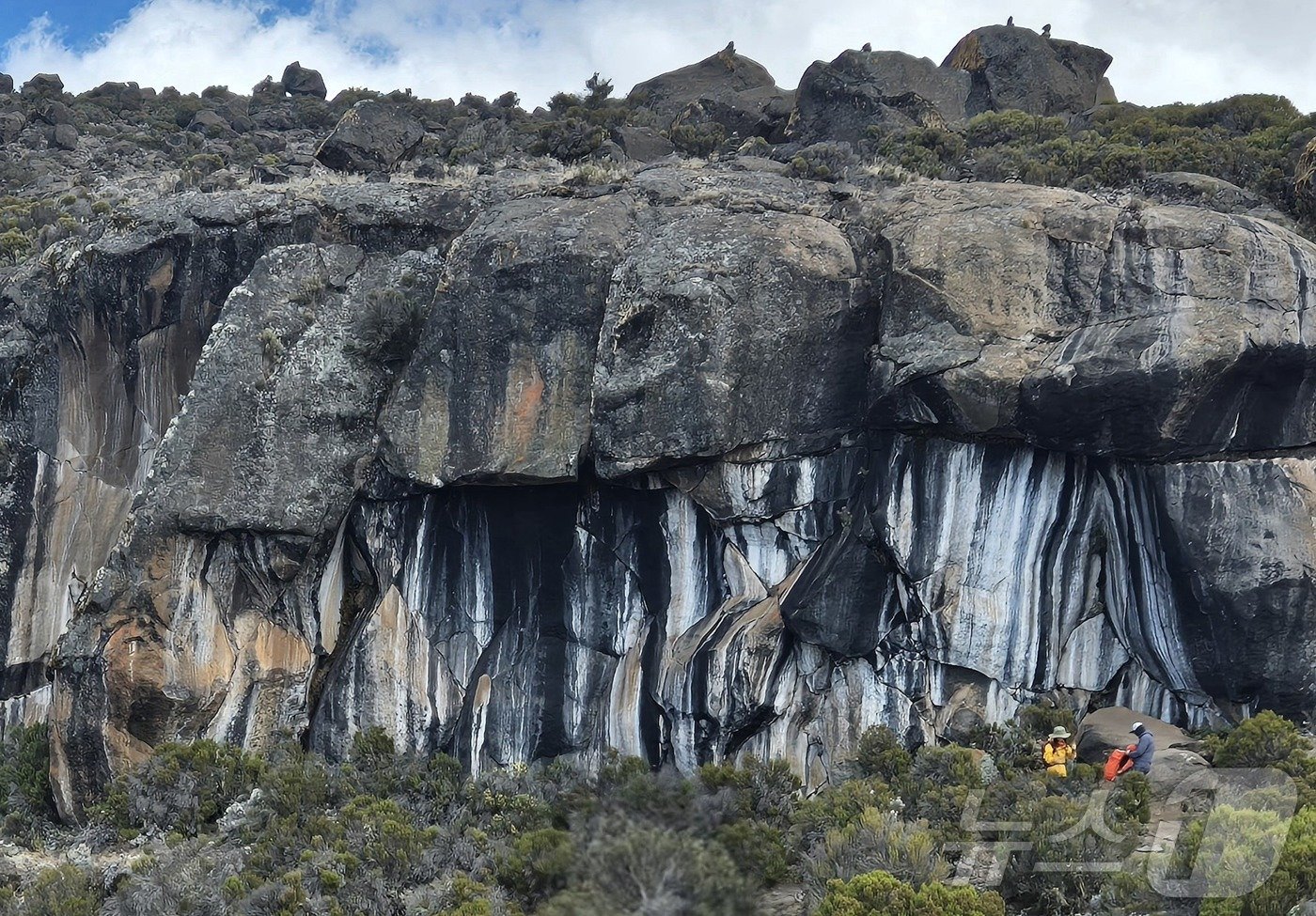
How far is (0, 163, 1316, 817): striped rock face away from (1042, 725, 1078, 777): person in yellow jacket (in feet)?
4.31

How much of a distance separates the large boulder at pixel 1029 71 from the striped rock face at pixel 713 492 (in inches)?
593

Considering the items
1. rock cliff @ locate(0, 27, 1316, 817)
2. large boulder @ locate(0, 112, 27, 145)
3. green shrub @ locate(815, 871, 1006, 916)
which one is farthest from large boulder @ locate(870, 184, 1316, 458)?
large boulder @ locate(0, 112, 27, 145)

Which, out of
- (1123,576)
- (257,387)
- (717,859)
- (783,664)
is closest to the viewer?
(717,859)

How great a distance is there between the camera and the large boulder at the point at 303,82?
4141cm

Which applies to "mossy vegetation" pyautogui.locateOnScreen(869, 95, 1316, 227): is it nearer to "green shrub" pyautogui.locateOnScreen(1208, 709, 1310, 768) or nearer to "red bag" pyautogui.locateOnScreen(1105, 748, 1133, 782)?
"green shrub" pyautogui.locateOnScreen(1208, 709, 1310, 768)

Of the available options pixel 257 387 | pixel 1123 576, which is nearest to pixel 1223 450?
pixel 1123 576

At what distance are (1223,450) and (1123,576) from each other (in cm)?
186

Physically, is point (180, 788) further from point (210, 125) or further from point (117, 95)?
point (117, 95)

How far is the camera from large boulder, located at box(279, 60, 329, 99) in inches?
1630

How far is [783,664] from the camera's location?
14.7 meters

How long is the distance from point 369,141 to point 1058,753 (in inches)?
696

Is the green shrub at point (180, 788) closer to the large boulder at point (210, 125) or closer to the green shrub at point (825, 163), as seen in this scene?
the green shrub at point (825, 163)

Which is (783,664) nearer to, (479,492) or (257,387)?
(479,492)

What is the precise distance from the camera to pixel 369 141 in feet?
76.6
